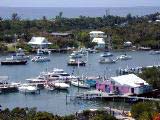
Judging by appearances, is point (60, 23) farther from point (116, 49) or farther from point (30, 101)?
point (30, 101)

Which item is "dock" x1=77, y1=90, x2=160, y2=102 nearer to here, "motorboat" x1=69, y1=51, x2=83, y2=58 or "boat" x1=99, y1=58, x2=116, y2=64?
"boat" x1=99, y1=58, x2=116, y2=64

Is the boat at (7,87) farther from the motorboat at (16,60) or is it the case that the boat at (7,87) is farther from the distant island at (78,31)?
the distant island at (78,31)

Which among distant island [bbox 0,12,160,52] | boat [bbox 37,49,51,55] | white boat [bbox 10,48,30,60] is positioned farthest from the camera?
distant island [bbox 0,12,160,52]

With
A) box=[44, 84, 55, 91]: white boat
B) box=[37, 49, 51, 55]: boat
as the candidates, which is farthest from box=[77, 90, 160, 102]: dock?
box=[37, 49, 51, 55]: boat

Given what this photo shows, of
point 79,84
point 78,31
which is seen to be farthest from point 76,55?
point 79,84

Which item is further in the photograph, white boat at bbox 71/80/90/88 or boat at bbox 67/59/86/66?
boat at bbox 67/59/86/66

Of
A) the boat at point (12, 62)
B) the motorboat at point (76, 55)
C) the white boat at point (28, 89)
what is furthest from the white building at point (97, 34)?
the white boat at point (28, 89)

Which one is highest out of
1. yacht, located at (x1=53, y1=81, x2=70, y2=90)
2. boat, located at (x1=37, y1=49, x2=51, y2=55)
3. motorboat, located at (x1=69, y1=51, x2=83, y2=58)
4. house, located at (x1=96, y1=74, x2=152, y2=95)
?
house, located at (x1=96, y1=74, x2=152, y2=95)
